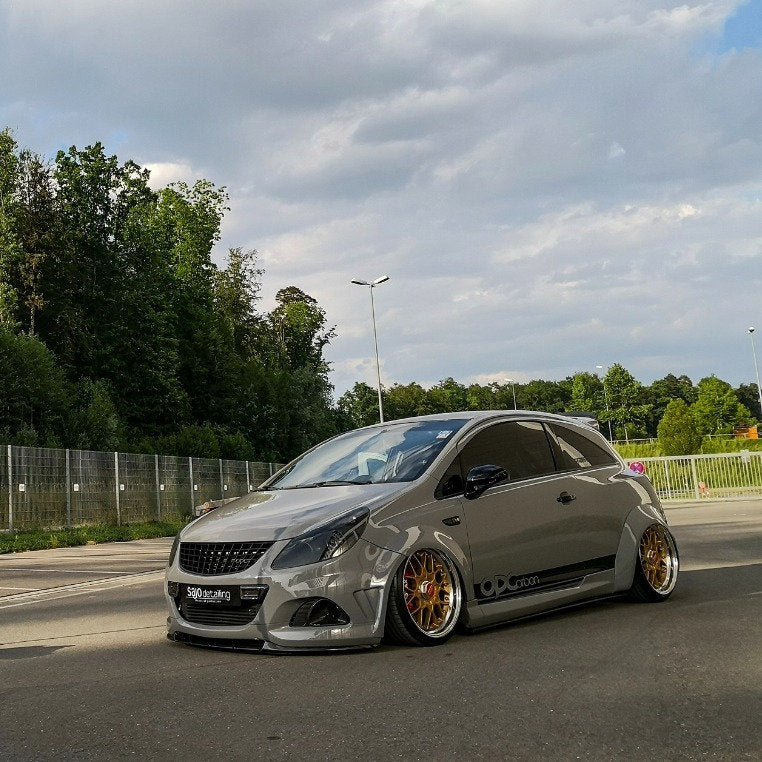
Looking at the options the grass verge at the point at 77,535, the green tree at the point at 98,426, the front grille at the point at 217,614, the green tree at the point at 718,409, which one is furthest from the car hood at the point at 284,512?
the green tree at the point at 718,409

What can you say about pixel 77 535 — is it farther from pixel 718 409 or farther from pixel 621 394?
pixel 718 409

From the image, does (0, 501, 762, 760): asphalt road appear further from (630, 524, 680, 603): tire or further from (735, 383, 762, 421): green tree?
(735, 383, 762, 421): green tree

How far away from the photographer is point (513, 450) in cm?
821

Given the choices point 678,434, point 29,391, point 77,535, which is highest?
point 29,391

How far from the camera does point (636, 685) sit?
5547 millimetres

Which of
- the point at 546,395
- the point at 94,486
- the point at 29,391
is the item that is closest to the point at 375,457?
the point at 94,486

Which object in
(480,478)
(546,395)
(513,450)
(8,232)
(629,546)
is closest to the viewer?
(480,478)

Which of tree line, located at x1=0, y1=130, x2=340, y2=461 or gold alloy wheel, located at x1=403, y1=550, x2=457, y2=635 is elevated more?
tree line, located at x1=0, y1=130, x2=340, y2=461

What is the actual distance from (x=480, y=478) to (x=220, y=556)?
1774 millimetres

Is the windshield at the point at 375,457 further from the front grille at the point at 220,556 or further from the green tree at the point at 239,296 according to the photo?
the green tree at the point at 239,296

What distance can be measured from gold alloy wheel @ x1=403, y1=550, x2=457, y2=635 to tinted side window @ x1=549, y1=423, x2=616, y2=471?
171cm

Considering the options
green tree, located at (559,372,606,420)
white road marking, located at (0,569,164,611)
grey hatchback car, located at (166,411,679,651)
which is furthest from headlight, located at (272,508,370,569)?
green tree, located at (559,372,606,420)

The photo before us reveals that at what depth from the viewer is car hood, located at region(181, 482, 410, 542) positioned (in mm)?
6867

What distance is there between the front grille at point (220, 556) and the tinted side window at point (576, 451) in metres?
2.67
